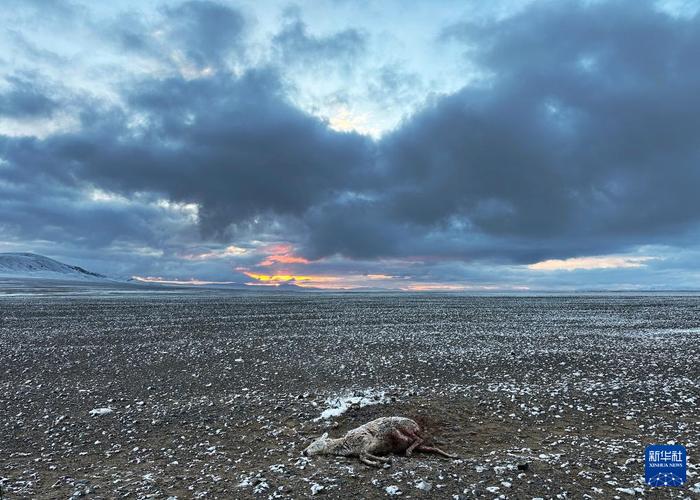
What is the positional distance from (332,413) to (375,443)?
120 inches

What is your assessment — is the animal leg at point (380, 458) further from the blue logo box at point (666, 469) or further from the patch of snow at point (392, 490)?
the blue logo box at point (666, 469)

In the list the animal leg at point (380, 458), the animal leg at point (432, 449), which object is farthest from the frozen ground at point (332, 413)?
the animal leg at point (432, 449)

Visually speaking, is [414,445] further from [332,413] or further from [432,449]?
[332,413]

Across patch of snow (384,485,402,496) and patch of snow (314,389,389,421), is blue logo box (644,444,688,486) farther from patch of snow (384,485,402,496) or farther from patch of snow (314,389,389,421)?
patch of snow (314,389,389,421)

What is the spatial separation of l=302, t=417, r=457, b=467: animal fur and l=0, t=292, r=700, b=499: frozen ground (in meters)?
0.33

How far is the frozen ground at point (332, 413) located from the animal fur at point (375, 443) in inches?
13.0

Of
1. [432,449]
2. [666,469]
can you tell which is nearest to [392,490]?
[432,449]

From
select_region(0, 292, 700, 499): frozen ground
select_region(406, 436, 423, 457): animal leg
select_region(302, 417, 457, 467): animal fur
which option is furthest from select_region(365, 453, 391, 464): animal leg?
select_region(406, 436, 423, 457): animal leg

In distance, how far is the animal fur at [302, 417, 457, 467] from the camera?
9141 millimetres

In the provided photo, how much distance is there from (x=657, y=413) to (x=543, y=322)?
25.9 meters

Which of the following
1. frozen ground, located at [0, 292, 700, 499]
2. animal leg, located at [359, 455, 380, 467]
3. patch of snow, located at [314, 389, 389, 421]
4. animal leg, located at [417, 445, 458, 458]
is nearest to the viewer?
frozen ground, located at [0, 292, 700, 499]

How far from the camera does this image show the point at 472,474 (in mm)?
8125

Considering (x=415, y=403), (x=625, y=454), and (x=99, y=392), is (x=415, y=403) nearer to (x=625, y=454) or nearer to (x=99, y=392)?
(x=625, y=454)

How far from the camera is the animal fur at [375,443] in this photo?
9.14 metres
